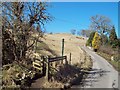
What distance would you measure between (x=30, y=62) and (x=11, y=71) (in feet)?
11.4

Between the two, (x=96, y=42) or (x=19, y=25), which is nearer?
(x=19, y=25)

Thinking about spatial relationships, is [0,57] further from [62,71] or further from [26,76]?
[62,71]

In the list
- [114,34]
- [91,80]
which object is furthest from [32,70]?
[114,34]

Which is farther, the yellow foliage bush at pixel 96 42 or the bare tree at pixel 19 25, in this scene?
the yellow foliage bush at pixel 96 42

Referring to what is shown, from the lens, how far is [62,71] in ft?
63.3

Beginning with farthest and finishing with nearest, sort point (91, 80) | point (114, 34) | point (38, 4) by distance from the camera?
point (114, 34), point (91, 80), point (38, 4)

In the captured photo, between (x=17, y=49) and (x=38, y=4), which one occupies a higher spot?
(x=38, y=4)

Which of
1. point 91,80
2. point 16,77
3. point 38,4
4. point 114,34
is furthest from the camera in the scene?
point 114,34

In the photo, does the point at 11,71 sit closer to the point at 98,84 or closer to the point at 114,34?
the point at 98,84

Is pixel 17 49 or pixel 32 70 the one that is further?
pixel 17 49

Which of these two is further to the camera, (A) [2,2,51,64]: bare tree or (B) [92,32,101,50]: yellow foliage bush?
(B) [92,32,101,50]: yellow foliage bush

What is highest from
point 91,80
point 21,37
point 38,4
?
point 38,4

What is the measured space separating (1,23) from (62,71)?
5572 mm

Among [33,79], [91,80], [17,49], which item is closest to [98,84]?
[91,80]
